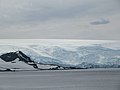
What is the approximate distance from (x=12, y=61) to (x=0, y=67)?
9.56 meters

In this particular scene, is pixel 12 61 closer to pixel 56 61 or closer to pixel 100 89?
pixel 56 61

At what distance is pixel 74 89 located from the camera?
16.0m

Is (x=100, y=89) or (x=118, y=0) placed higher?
(x=118, y=0)

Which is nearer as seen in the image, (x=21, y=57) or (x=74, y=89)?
(x=74, y=89)

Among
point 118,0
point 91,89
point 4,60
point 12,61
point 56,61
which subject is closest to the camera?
point 118,0

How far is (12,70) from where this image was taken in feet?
206

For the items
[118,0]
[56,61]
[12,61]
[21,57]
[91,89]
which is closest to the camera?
[118,0]

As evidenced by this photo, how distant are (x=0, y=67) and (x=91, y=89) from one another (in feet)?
126

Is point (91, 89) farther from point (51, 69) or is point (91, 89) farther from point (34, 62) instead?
point (51, 69)

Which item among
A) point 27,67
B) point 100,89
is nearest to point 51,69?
point 27,67

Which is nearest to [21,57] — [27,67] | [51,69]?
[27,67]

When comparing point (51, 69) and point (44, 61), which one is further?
point (51, 69)

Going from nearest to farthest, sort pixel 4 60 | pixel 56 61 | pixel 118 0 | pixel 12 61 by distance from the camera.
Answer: pixel 118 0
pixel 56 61
pixel 4 60
pixel 12 61

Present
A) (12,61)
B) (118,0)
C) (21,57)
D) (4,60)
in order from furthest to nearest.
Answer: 1. (21,57)
2. (12,61)
3. (4,60)
4. (118,0)
